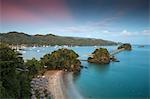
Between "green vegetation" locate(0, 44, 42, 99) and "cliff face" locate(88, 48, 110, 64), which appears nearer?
"green vegetation" locate(0, 44, 42, 99)

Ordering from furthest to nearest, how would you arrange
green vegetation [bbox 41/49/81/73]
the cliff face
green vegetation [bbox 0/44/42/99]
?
the cliff face, green vegetation [bbox 41/49/81/73], green vegetation [bbox 0/44/42/99]

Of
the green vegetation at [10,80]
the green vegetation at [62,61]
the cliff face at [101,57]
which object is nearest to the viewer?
the green vegetation at [10,80]

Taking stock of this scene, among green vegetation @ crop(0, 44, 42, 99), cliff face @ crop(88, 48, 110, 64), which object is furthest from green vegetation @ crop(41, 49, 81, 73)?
green vegetation @ crop(0, 44, 42, 99)

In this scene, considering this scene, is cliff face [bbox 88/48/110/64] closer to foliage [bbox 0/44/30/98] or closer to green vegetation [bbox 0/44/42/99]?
green vegetation [bbox 0/44/42/99]

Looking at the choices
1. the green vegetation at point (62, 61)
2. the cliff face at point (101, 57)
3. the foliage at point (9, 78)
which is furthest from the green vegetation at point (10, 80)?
the cliff face at point (101, 57)

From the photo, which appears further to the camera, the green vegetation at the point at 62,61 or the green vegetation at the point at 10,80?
the green vegetation at the point at 62,61

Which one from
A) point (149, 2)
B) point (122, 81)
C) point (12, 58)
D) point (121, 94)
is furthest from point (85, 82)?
point (149, 2)

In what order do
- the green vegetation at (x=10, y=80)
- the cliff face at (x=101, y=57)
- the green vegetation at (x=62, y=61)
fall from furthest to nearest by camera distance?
the cliff face at (x=101, y=57)
the green vegetation at (x=62, y=61)
the green vegetation at (x=10, y=80)

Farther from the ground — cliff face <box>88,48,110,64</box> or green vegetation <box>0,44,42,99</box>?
green vegetation <box>0,44,42,99</box>

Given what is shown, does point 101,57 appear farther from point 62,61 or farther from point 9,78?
point 9,78

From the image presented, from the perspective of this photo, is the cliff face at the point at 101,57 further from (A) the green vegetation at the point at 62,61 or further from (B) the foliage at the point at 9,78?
(B) the foliage at the point at 9,78
